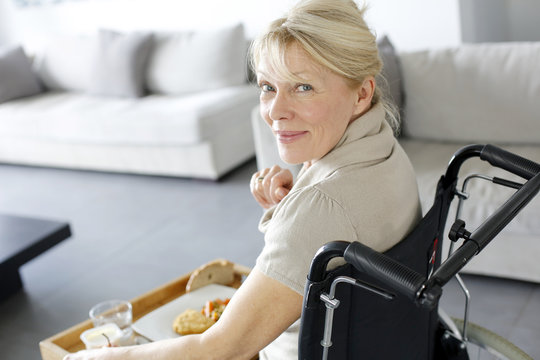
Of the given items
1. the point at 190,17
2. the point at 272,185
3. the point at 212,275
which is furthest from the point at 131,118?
the point at 272,185

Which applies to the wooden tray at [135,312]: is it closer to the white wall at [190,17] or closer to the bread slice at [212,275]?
the bread slice at [212,275]

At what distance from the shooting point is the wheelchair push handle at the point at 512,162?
106 cm

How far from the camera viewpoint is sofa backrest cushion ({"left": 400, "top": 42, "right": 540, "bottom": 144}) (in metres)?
2.46

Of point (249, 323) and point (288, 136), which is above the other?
point (288, 136)

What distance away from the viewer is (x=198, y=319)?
150cm

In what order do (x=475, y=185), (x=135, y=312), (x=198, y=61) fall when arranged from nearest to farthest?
1. (x=135, y=312)
2. (x=475, y=185)
3. (x=198, y=61)

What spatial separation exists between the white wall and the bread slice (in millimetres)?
1964

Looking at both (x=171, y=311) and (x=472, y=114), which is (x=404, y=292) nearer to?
(x=171, y=311)

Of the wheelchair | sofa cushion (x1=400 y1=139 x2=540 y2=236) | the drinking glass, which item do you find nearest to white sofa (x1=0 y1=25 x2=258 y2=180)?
sofa cushion (x1=400 y1=139 x2=540 y2=236)

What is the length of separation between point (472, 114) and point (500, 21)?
1803 mm

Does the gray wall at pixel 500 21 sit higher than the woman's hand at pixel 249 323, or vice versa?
the woman's hand at pixel 249 323

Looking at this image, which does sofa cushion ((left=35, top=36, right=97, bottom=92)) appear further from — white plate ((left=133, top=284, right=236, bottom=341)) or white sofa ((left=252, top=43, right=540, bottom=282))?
white plate ((left=133, top=284, right=236, bottom=341))

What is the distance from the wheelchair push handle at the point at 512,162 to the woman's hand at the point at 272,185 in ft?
1.42

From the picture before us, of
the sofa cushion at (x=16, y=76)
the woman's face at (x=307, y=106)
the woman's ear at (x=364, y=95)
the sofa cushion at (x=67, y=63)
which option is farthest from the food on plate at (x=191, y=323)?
the sofa cushion at (x=16, y=76)
